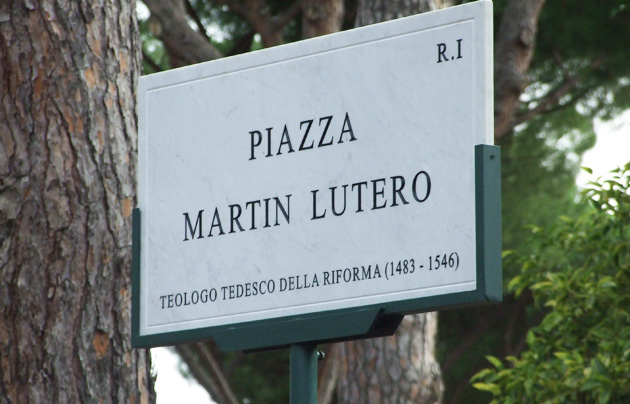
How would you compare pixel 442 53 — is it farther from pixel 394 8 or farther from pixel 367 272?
pixel 394 8

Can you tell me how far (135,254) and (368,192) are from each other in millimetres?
533

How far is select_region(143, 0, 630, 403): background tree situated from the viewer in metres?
7.66

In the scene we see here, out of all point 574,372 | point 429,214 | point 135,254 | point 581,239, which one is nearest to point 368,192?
point 429,214

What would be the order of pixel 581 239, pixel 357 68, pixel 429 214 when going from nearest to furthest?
pixel 429 214
pixel 357 68
pixel 581 239

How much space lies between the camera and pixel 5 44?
10.4 ft

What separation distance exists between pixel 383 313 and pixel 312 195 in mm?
263

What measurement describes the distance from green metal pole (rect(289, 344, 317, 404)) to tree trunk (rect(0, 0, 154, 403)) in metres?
1.14

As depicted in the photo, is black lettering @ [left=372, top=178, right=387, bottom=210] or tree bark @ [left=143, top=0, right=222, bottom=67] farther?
tree bark @ [left=143, top=0, right=222, bottom=67]

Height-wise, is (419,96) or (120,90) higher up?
(120,90)

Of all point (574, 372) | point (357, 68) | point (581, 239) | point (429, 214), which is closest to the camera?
point (429, 214)

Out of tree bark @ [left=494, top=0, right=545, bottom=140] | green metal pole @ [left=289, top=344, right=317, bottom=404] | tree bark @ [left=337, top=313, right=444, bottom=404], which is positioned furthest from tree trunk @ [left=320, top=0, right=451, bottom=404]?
green metal pole @ [left=289, top=344, right=317, bottom=404]

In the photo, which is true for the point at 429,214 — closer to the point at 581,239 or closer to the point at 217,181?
the point at 217,181

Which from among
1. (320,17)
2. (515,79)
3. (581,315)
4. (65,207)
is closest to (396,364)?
(581,315)

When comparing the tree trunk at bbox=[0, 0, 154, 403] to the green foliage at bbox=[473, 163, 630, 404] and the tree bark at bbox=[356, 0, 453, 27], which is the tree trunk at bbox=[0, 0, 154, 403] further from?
the tree bark at bbox=[356, 0, 453, 27]
